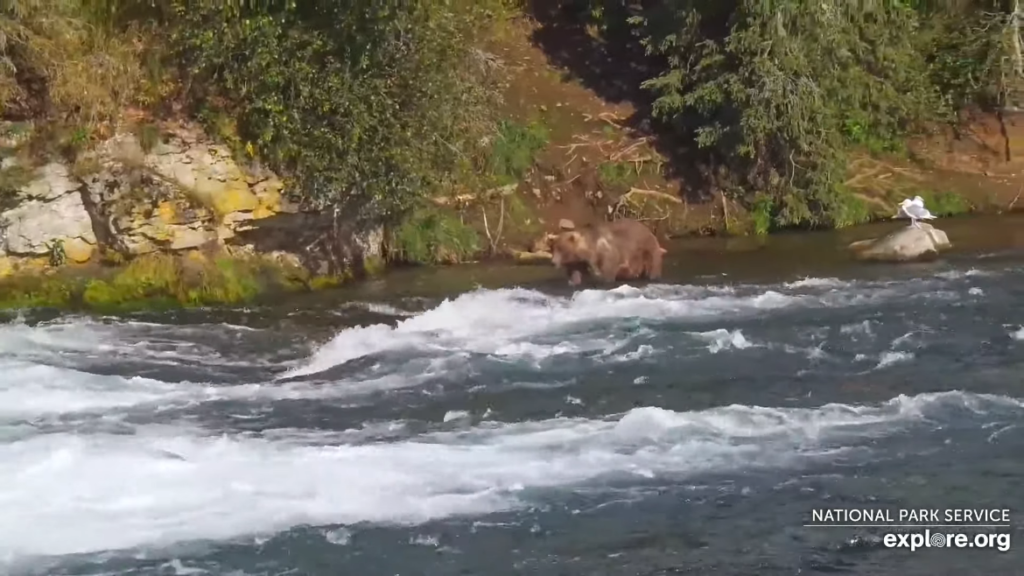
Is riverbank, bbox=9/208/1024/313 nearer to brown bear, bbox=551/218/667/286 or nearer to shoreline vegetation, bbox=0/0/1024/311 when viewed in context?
shoreline vegetation, bbox=0/0/1024/311

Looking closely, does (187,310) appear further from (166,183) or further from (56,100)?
(56,100)

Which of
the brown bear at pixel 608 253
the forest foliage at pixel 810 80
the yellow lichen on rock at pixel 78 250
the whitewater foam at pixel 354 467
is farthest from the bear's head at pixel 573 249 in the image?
the yellow lichen on rock at pixel 78 250

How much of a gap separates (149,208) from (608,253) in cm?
681

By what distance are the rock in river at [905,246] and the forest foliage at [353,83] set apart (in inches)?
120

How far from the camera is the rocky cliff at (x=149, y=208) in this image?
1700 centimetres

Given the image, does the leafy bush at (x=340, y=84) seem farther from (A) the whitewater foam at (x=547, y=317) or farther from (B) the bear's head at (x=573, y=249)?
(A) the whitewater foam at (x=547, y=317)

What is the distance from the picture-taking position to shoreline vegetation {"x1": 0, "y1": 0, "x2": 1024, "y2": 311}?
684 inches

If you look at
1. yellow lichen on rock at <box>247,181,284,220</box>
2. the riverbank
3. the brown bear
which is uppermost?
yellow lichen on rock at <box>247,181,284,220</box>

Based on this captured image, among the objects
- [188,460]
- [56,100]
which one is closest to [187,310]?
[56,100]

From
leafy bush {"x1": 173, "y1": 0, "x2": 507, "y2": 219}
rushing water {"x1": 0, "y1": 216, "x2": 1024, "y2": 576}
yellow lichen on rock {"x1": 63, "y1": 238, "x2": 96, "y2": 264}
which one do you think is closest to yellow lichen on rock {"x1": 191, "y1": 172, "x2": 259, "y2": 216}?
leafy bush {"x1": 173, "y1": 0, "x2": 507, "y2": 219}

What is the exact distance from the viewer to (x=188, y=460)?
390 inches

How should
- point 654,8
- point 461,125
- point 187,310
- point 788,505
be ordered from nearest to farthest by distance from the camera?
point 788,505
point 187,310
point 461,125
point 654,8

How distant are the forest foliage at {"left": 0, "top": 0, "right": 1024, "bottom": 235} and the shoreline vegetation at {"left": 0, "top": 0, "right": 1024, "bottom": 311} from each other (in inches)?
1.6

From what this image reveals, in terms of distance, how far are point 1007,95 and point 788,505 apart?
18.6 metres
